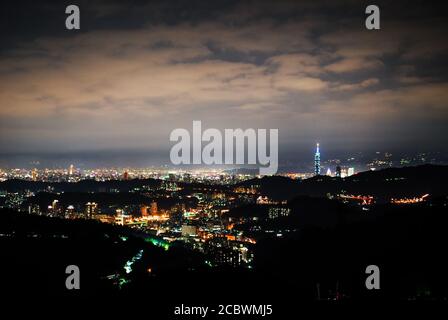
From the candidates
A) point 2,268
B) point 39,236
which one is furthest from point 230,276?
point 39,236

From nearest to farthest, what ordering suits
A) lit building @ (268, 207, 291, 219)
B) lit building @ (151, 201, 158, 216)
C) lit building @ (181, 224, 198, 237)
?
lit building @ (181, 224, 198, 237) → lit building @ (268, 207, 291, 219) → lit building @ (151, 201, 158, 216)

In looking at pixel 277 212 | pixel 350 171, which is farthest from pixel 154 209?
pixel 350 171

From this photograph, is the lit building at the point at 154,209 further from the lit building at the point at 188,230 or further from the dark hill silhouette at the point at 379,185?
the dark hill silhouette at the point at 379,185

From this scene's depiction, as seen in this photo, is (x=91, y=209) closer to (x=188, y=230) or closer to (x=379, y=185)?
(x=188, y=230)


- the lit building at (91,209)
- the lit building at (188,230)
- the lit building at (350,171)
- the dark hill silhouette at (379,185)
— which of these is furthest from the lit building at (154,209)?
the lit building at (350,171)

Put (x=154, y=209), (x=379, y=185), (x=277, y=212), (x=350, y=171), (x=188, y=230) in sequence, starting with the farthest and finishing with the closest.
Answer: (x=350, y=171) < (x=154, y=209) < (x=379, y=185) < (x=277, y=212) < (x=188, y=230)

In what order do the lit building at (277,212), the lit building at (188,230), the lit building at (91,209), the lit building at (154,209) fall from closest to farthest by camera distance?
the lit building at (188,230) < the lit building at (277,212) < the lit building at (91,209) < the lit building at (154,209)

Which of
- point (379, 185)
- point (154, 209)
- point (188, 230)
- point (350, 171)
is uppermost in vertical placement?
point (350, 171)

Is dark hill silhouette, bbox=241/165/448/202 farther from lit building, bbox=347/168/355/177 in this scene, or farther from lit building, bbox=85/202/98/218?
lit building, bbox=85/202/98/218

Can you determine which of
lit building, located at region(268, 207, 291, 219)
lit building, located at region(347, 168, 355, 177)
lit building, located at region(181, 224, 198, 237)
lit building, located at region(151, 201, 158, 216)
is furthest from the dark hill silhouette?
lit building, located at region(181, 224, 198, 237)

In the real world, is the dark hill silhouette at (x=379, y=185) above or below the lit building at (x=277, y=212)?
above

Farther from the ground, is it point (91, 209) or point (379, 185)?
point (379, 185)
